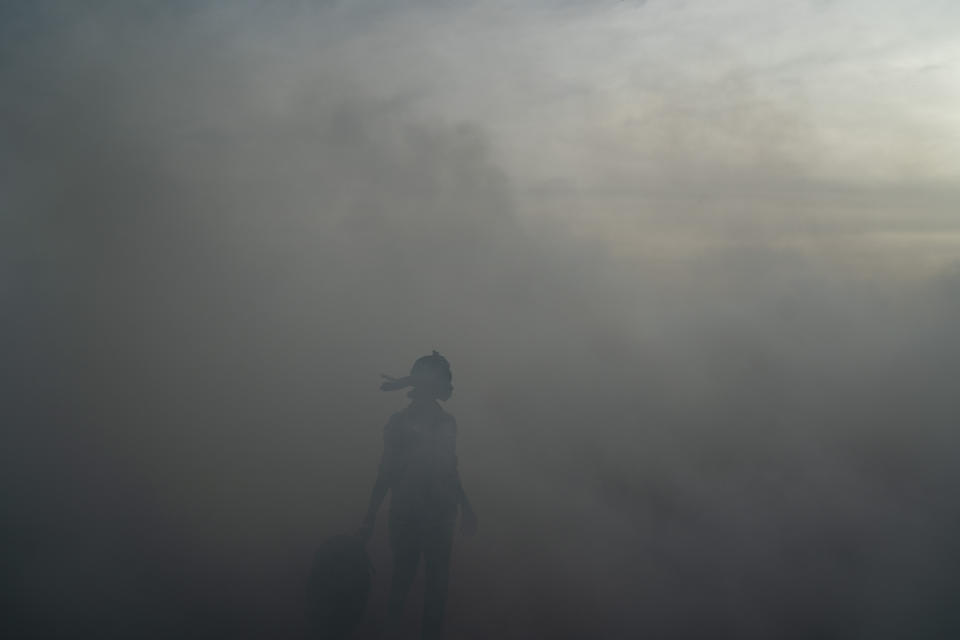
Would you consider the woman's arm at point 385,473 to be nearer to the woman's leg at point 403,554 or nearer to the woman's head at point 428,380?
the woman's leg at point 403,554

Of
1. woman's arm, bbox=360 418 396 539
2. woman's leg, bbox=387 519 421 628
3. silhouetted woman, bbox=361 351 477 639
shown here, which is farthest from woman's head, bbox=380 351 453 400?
woman's leg, bbox=387 519 421 628

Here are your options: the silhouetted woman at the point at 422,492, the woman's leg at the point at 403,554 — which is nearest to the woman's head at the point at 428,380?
the silhouetted woman at the point at 422,492

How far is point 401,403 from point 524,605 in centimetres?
775

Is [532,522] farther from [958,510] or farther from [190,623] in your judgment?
[958,510]

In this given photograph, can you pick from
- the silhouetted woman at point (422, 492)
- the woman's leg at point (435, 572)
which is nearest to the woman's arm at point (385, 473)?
the silhouetted woman at point (422, 492)

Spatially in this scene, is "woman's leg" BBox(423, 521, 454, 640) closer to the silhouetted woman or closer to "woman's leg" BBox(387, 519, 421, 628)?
the silhouetted woman

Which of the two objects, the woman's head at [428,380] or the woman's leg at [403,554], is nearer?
the woman's leg at [403,554]

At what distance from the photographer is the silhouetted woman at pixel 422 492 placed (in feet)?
19.6

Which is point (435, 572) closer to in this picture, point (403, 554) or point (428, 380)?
point (403, 554)

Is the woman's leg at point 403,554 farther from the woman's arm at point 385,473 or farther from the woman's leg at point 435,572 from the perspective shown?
the woman's arm at point 385,473

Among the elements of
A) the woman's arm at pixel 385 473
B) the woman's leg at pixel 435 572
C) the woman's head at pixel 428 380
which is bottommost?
the woman's leg at pixel 435 572

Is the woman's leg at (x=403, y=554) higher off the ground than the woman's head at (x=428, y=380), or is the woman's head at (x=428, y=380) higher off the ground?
the woman's head at (x=428, y=380)

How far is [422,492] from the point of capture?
5977mm

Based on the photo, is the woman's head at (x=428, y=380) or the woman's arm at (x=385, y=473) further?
the woman's head at (x=428, y=380)
